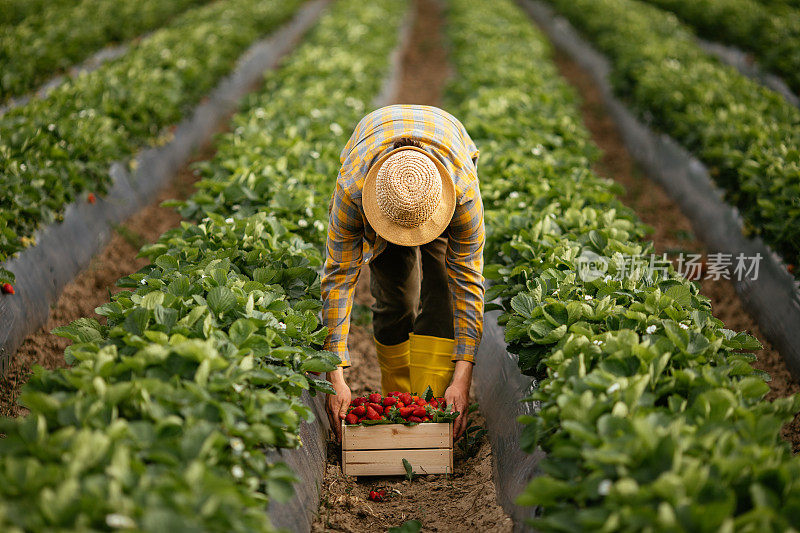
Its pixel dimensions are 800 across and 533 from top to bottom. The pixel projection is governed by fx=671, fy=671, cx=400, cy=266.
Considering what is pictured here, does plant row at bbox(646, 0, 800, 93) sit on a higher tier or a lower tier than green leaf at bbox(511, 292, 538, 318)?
lower

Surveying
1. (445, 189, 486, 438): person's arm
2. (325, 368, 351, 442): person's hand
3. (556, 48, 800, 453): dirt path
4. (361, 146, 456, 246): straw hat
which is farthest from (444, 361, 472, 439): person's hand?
(556, 48, 800, 453): dirt path

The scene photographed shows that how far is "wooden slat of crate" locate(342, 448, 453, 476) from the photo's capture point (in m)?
3.24

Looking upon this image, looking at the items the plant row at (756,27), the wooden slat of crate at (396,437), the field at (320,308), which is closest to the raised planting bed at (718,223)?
the field at (320,308)

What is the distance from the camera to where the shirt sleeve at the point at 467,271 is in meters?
3.02

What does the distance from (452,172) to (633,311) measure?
102cm

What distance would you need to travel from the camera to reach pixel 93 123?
579 cm

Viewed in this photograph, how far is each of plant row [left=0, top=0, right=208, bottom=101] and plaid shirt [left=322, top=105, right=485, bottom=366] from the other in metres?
6.19

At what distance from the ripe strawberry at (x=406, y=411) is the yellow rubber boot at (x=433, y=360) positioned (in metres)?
0.39

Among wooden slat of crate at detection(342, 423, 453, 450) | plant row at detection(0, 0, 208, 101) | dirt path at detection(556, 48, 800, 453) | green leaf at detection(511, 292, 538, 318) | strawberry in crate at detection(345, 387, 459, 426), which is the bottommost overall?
dirt path at detection(556, 48, 800, 453)

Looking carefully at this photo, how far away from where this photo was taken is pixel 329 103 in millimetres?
7008

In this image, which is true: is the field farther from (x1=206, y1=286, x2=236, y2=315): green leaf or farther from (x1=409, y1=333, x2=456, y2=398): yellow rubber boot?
(x1=409, y1=333, x2=456, y2=398): yellow rubber boot

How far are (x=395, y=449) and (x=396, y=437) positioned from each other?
0.07 m

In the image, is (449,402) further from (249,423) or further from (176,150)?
(176,150)

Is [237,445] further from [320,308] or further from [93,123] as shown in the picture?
[93,123]
